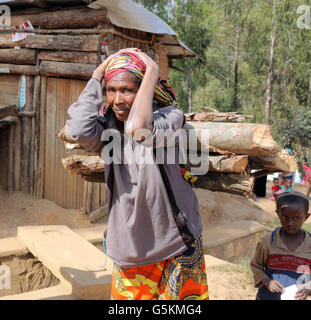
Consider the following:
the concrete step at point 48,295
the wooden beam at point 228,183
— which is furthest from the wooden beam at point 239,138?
the concrete step at point 48,295

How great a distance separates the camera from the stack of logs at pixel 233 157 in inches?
83.0

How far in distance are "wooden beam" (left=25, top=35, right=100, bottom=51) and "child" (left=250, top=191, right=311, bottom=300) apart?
480 cm

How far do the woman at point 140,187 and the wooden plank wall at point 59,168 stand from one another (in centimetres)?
480

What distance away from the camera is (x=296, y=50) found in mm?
14875

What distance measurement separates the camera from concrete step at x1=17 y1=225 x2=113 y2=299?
3174 mm

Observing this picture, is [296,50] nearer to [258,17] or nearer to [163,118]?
[258,17]

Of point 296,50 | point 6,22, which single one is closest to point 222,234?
point 6,22

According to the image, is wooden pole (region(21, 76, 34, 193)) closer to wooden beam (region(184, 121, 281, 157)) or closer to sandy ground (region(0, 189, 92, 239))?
sandy ground (region(0, 189, 92, 239))

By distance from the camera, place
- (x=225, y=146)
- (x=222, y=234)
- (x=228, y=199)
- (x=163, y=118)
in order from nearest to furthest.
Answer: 1. (x=163, y=118)
2. (x=225, y=146)
3. (x=222, y=234)
4. (x=228, y=199)

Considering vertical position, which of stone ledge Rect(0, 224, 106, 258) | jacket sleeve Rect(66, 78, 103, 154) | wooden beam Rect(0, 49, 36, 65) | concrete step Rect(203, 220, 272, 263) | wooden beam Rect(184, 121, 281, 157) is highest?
wooden beam Rect(0, 49, 36, 65)

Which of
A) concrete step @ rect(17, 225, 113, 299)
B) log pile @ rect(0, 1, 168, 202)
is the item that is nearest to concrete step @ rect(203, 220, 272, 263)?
concrete step @ rect(17, 225, 113, 299)

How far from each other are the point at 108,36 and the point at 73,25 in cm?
77

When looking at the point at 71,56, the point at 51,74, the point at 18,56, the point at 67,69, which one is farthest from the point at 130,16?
the point at 18,56
